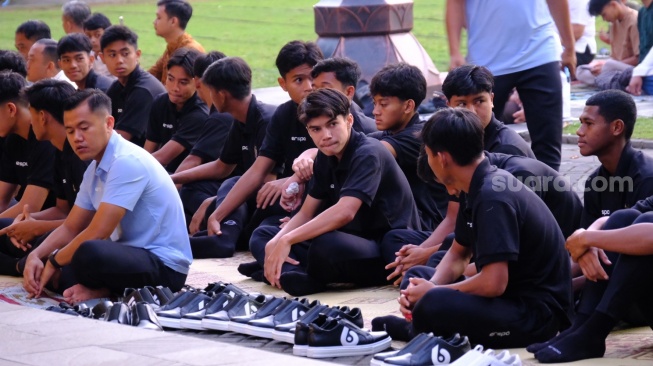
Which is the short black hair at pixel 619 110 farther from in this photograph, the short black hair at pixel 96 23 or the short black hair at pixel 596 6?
the short black hair at pixel 596 6

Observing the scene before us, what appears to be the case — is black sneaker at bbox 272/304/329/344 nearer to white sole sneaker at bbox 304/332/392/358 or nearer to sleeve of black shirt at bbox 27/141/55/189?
white sole sneaker at bbox 304/332/392/358

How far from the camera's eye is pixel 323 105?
661 centimetres

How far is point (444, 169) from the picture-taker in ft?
17.4

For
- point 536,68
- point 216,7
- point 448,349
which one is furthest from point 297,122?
point 216,7

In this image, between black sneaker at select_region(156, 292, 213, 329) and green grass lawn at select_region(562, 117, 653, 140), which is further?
green grass lawn at select_region(562, 117, 653, 140)

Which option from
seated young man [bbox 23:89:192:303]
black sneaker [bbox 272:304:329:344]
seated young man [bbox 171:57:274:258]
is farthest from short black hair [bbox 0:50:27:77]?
black sneaker [bbox 272:304:329:344]

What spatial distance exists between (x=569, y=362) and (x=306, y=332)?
111 centimetres

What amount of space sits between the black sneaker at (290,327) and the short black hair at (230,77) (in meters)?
3.12

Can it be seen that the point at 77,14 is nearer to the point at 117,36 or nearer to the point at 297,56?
the point at 117,36

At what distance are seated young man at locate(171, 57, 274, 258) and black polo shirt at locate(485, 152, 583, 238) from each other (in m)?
2.43

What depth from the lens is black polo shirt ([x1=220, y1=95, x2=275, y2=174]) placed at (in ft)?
27.5

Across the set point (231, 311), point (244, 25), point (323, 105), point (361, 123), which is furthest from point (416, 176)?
point (244, 25)

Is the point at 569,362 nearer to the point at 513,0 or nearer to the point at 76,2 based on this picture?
the point at 513,0

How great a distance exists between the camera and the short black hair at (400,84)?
7.07m
